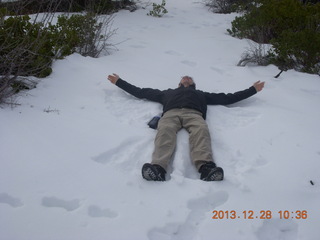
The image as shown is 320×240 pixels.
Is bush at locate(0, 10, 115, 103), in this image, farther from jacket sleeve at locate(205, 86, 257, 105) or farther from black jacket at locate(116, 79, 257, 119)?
jacket sleeve at locate(205, 86, 257, 105)

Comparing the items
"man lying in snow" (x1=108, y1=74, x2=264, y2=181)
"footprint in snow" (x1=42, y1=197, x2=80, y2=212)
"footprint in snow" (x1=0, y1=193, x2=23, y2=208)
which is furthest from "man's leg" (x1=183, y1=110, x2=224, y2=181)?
"footprint in snow" (x1=0, y1=193, x2=23, y2=208)

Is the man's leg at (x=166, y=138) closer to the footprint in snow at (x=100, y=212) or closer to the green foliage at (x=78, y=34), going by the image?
the footprint in snow at (x=100, y=212)

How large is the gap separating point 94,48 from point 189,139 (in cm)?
346

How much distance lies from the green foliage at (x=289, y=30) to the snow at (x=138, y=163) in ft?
1.14

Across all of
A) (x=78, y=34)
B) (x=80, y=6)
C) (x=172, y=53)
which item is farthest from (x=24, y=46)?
(x=80, y=6)

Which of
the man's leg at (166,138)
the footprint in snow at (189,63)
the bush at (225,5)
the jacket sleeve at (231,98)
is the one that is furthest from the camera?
the bush at (225,5)

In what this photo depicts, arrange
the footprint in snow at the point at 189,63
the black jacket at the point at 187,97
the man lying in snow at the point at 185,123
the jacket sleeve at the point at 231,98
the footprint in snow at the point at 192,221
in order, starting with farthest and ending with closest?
the footprint in snow at the point at 189,63 → the jacket sleeve at the point at 231,98 → the black jacket at the point at 187,97 → the man lying in snow at the point at 185,123 → the footprint in snow at the point at 192,221

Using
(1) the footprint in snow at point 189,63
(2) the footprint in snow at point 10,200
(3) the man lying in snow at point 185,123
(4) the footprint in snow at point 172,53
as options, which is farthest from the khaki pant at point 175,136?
(4) the footprint in snow at point 172,53

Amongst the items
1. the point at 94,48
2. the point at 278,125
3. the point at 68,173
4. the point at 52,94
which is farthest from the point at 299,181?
the point at 94,48

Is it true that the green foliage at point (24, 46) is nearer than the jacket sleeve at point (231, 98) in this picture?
Yes

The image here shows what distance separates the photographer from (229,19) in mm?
9031

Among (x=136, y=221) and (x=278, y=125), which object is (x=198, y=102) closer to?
(x=278, y=125)

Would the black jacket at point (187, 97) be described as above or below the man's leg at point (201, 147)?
above

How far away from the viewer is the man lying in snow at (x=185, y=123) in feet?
9.13
